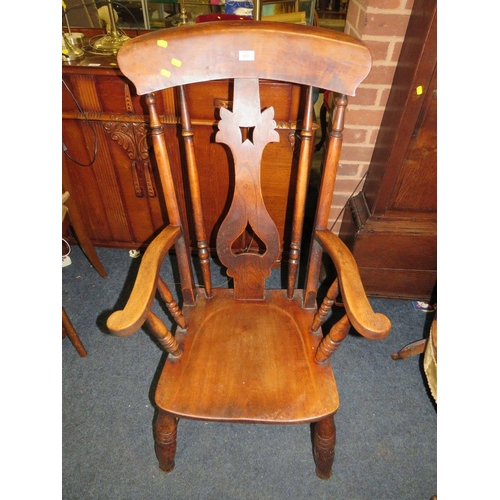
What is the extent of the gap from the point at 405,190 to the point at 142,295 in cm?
107

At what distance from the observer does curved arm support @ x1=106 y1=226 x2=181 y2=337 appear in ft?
2.38

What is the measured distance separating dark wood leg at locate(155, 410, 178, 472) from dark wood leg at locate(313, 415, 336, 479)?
40 cm

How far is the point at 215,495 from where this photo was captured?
1148 mm

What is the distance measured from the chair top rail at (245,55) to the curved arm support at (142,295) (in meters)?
0.37

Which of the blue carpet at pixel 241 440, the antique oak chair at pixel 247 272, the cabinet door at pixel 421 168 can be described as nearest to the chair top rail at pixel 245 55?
the antique oak chair at pixel 247 272

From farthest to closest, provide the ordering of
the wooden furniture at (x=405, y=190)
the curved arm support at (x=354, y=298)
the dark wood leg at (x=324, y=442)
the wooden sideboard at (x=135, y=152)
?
the wooden sideboard at (x=135, y=152) → the wooden furniture at (x=405, y=190) → the dark wood leg at (x=324, y=442) → the curved arm support at (x=354, y=298)

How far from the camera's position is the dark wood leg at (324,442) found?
968 mm

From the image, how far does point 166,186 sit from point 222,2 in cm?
152

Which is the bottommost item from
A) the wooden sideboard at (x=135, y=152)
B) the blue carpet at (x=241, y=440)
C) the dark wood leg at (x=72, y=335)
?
the blue carpet at (x=241, y=440)

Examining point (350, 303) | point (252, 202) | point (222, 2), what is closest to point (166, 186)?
point (252, 202)

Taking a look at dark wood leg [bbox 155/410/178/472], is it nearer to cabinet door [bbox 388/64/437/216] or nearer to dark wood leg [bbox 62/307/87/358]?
dark wood leg [bbox 62/307/87/358]

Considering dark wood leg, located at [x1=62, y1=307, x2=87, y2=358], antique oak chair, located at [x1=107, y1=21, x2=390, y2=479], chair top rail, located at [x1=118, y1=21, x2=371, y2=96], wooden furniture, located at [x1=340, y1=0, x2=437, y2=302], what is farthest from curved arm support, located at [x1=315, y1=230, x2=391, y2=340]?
dark wood leg, located at [x1=62, y1=307, x2=87, y2=358]

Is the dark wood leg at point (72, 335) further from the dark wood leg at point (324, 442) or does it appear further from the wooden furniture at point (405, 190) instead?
the wooden furniture at point (405, 190)

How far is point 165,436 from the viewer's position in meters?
1.01
